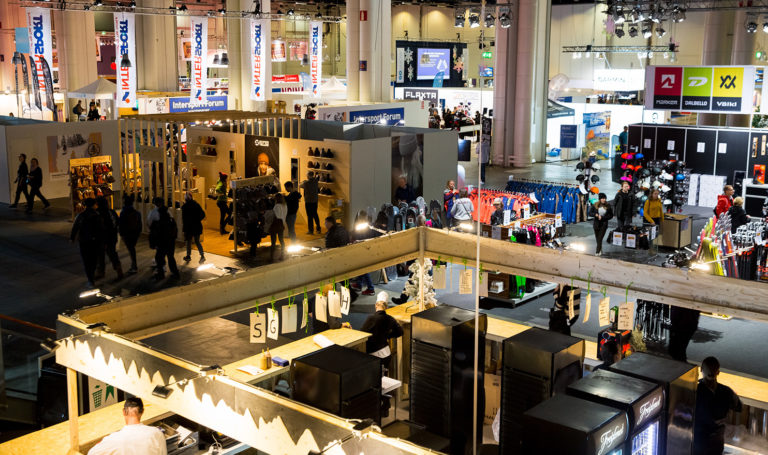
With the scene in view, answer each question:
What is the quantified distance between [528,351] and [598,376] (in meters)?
0.54

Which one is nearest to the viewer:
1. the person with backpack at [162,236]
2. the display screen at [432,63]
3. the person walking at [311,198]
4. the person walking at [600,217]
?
the person with backpack at [162,236]

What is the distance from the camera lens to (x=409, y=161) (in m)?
16.6

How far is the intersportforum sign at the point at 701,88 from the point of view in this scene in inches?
727

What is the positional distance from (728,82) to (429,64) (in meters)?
19.1

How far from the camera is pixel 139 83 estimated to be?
98.8 ft

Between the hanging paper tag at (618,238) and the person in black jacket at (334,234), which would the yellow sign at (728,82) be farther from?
the person in black jacket at (334,234)

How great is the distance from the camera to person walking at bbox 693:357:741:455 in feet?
18.2

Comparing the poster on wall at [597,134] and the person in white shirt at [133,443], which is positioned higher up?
the poster on wall at [597,134]

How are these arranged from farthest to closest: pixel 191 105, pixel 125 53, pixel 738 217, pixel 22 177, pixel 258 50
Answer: pixel 191 105 < pixel 258 50 < pixel 125 53 < pixel 22 177 < pixel 738 217

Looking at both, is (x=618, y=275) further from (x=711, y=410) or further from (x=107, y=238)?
(x=107, y=238)

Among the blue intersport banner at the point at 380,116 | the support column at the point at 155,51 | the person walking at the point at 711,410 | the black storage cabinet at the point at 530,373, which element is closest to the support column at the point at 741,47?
the blue intersport banner at the point at 380,116

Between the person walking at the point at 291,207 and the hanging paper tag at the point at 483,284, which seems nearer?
the hanging paper tag at the point at 483,284

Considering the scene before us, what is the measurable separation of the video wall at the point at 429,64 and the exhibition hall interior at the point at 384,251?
0.18 metres

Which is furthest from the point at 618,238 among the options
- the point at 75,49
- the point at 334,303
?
the point at 75,49
